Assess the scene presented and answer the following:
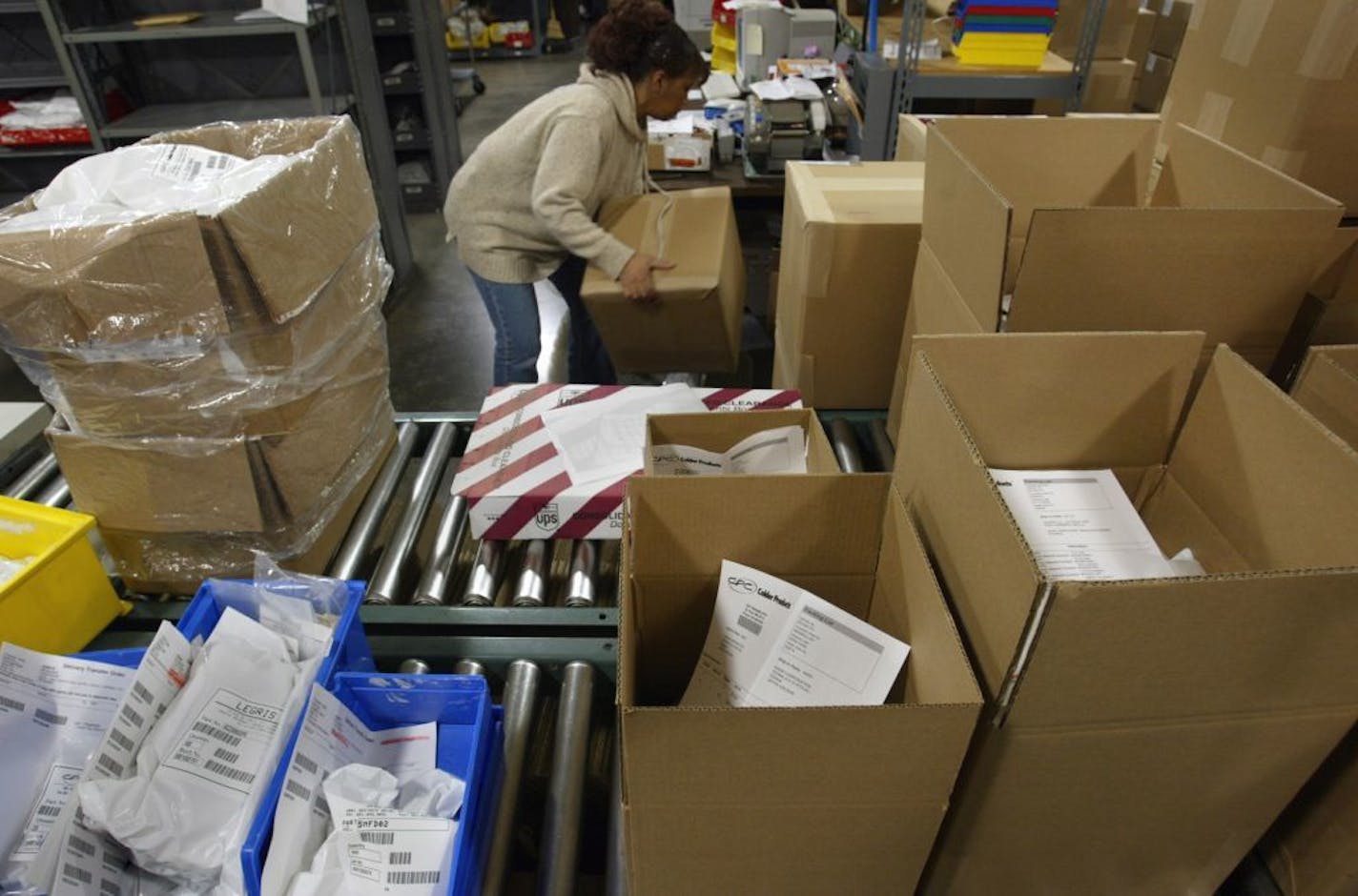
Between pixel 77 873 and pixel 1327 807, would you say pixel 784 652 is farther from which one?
pixel 77 873

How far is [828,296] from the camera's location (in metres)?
1.44

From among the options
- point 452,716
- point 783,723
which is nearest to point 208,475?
point 452,716

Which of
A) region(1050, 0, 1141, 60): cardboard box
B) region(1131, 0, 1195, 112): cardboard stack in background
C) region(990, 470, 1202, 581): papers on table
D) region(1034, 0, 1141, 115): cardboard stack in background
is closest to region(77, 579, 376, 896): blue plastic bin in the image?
region(990, 470, 1202, 581): papers on table

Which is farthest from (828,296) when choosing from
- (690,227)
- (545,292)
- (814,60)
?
(545,292)

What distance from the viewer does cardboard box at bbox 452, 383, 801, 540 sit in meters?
1.19

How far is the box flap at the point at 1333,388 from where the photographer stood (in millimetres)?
857

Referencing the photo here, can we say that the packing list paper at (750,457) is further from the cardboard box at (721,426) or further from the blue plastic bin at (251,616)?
the blue plastic bin at (251,616)

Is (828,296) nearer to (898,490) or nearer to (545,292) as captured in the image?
(898,490)

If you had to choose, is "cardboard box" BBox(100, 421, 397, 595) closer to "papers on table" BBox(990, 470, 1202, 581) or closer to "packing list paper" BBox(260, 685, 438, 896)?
"packing list paper" BBox(260, 685, 438, 896)

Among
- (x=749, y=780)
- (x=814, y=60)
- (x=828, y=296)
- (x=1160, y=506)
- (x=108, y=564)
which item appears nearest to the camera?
(x=749, y=780)

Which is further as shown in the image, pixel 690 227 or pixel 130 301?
pixel 690 227

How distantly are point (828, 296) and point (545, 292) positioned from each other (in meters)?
2.66

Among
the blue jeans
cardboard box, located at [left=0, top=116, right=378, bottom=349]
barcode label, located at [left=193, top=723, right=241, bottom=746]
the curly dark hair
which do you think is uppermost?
the curly dark hair

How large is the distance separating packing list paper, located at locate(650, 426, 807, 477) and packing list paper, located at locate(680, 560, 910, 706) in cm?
24
